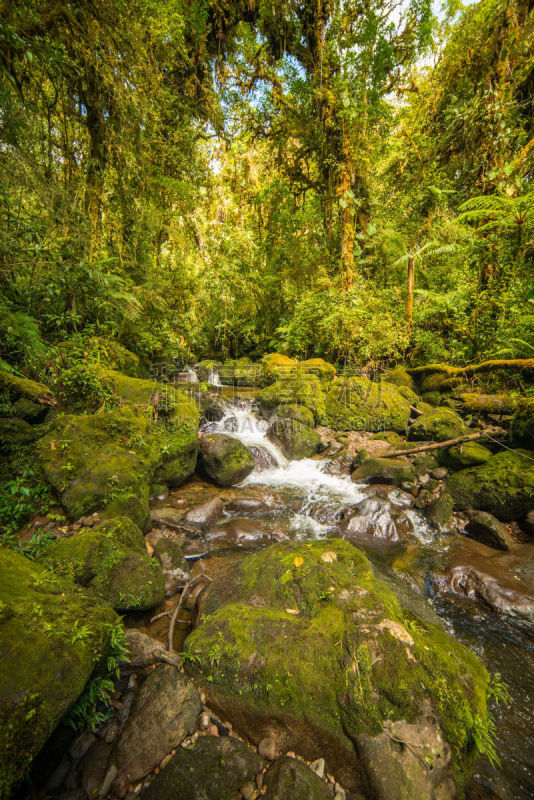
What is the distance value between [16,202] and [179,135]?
7628 millimetres

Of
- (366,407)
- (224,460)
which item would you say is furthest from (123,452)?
(366,407)

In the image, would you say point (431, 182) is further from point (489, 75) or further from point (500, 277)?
point (500, 277)

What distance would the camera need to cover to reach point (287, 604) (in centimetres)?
271

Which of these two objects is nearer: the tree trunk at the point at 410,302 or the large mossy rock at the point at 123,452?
the large mossy rock at the point at 123,452

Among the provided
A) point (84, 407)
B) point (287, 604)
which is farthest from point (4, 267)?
point (287, 604)

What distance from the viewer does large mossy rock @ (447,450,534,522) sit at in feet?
16.3

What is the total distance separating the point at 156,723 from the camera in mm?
1885

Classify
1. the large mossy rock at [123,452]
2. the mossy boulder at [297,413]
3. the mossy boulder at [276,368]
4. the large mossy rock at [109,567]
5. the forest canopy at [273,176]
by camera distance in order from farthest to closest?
the mossy boulder at [276,368] < the mossy boulder at [297,413] < the forest canopy at [273,176] < the large mossy rock at [123,452] < the large mossy rock at [109,567]

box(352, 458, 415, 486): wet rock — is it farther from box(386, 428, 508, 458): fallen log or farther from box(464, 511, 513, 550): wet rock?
box(464, 511, 513, 550): wet rock

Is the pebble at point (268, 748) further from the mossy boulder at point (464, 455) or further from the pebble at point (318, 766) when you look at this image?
the mossy boulder at point (464, 455)

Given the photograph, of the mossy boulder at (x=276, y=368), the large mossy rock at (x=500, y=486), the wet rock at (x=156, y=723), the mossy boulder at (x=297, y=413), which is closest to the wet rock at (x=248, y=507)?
the mossy boulder at (x=297, y=413)

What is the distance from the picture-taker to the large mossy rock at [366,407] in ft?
28.8

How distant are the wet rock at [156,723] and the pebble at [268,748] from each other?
1.43 ft

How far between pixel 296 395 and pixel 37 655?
27.4 ft
